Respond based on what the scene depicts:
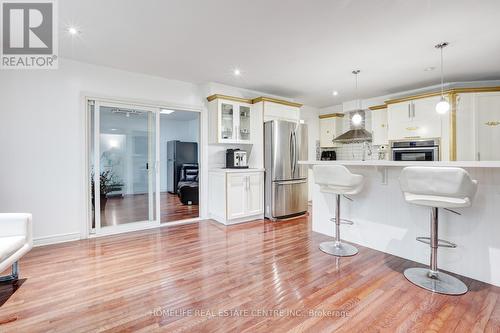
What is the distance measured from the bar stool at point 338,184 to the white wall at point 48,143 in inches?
124

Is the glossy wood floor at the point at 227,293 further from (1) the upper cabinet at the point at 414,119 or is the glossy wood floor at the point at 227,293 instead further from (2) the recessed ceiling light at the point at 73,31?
(1) the upper cabinet at the point at 414,119

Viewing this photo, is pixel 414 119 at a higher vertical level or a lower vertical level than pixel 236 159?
higher

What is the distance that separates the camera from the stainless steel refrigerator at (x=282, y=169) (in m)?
4.33

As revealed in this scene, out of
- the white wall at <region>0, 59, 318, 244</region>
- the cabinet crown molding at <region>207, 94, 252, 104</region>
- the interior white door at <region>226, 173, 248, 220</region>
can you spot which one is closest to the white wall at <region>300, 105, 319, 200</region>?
the cabinet crown molding at <region>207, 94, 252, 104</region>

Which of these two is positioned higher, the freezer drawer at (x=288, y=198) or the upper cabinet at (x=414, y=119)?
the upper cabinet at (x=414, y=119)

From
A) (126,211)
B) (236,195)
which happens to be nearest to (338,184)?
(236,195)

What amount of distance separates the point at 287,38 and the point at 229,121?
76.9 inches

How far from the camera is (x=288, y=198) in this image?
4.44m

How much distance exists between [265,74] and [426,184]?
275 centimetres

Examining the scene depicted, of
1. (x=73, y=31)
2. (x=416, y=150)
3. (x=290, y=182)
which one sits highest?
(x=73, y=31)

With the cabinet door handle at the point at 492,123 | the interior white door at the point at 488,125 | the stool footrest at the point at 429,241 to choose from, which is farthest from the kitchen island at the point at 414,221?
the cabinet door handle at the point at 492,123

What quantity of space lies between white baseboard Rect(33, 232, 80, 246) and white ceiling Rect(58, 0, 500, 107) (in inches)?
93.2

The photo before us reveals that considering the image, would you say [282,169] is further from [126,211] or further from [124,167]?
[126,211]

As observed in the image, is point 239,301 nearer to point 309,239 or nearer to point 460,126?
point 309,239
